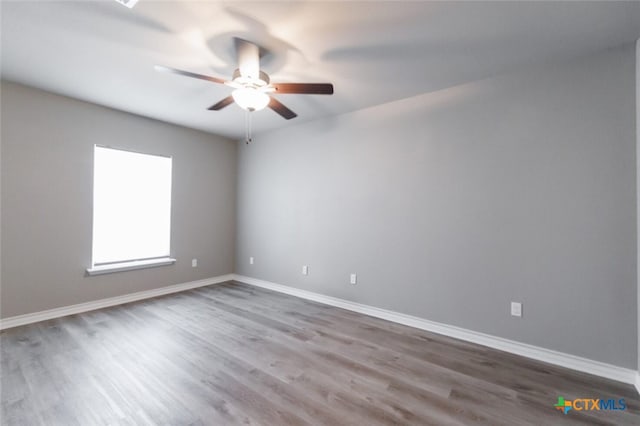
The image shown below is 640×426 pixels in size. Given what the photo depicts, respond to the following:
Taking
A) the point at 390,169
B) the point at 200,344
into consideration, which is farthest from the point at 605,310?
the point at 200,344

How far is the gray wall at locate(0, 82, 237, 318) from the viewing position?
9.44 ft

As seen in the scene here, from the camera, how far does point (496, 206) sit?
2.58m

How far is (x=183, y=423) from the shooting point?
1.59 m

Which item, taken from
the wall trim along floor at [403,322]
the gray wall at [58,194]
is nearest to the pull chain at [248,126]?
the gray wall at [58,194]

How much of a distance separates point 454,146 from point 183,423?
3.13 meters

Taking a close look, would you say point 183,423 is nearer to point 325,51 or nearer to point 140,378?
point 140,378

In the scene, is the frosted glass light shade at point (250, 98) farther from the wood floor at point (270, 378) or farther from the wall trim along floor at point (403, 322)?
the wall trim along floor at point (403, 322)

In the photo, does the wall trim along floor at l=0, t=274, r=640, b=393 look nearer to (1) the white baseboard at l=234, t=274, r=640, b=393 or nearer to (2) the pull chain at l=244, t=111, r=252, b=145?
(1) the white baseboard at l=234, t=274, r=640, b=393

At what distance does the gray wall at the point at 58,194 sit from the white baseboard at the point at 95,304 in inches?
2.4

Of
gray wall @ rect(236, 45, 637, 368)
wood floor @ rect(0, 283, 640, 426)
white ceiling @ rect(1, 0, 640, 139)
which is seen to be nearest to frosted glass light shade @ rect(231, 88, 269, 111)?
white ceiling @ rect(1, 0, 640, 139)

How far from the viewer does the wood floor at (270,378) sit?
1.68 m

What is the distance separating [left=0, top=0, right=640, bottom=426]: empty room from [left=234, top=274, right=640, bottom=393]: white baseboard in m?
0.02

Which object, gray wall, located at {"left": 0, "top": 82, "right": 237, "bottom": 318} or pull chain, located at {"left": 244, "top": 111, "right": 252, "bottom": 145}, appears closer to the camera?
gray wall, located at {"left": 0, "top": 82, "right": 237, "bottom": 318}

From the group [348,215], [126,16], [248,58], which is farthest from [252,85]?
[348,215]
